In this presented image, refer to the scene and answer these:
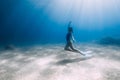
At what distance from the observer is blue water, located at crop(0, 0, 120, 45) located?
5100 centimetres

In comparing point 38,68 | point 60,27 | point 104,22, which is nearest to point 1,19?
point 38,68

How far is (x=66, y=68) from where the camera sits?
29.9ft

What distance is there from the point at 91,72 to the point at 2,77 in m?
4.66

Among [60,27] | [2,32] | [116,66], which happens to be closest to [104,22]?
[60,27]

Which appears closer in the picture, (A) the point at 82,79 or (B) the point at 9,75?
(A) the point at 82,79

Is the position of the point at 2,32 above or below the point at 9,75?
above

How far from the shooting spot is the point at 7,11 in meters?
44.6

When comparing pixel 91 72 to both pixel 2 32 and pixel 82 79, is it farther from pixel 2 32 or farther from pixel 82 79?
pixel 2 32

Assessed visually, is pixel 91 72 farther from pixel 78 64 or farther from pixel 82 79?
pixel 78 64

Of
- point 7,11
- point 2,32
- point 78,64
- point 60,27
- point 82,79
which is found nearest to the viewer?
point 82,79

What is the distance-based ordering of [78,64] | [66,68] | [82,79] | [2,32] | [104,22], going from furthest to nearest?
[104,22], [2,32], [78,64], [66,68], [82,79]

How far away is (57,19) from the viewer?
14825 centimetres

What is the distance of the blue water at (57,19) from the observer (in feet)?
167

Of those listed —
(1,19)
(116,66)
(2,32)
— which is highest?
(1,19)
